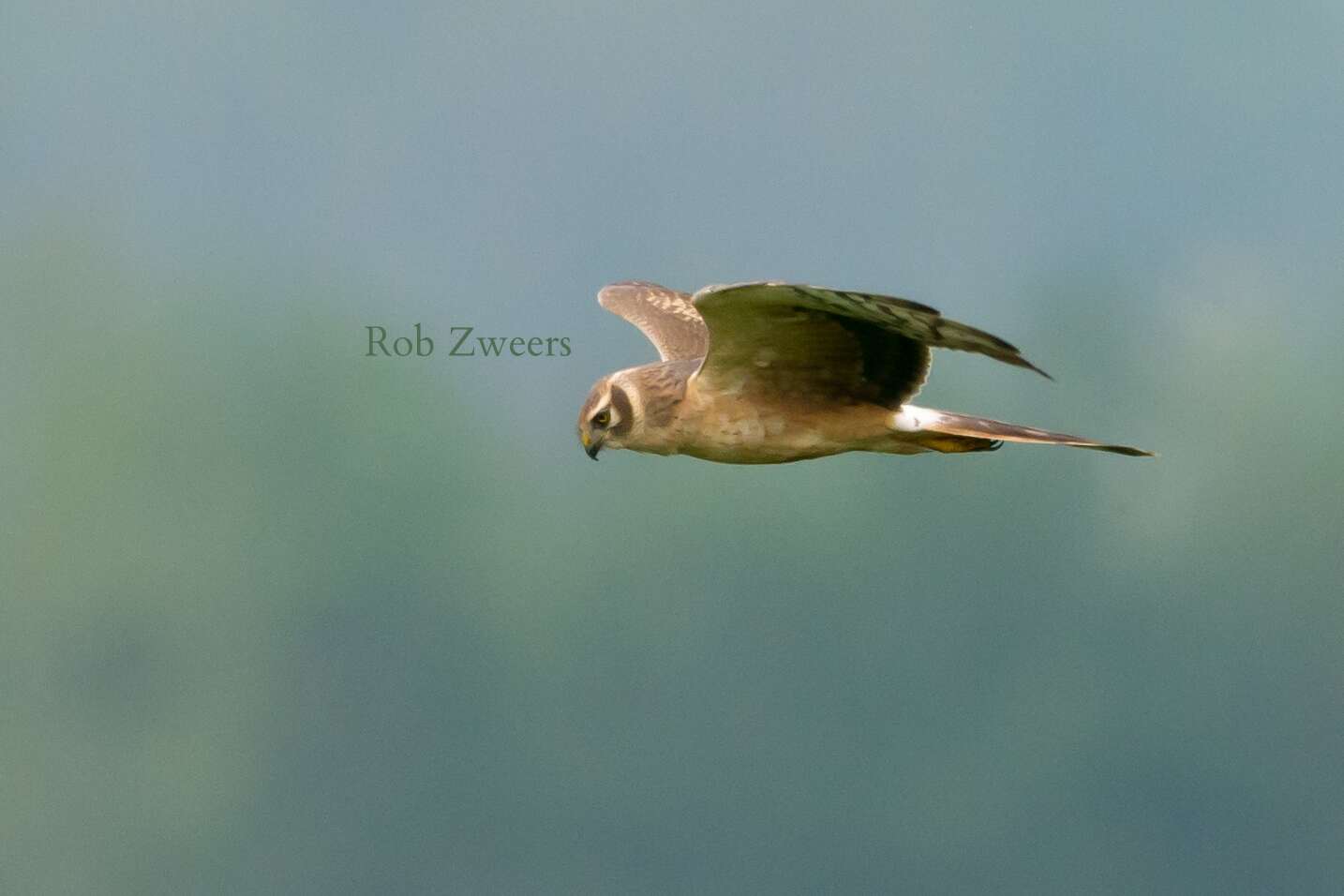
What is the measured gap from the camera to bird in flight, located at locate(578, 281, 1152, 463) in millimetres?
6680

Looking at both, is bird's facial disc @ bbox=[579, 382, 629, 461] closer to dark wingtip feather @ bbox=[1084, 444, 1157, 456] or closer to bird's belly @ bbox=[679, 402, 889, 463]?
bird's belly @ bbox=[679, 402, 889, 463]

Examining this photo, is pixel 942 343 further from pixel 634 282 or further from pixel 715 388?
pixel 634 282

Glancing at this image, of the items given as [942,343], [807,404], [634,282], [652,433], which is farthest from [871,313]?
[634,282]

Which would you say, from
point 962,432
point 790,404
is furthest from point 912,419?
point 790,404

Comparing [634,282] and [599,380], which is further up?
[634,282]

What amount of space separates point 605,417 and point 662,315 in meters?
1.99

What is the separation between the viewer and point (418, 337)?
8953 millimetres

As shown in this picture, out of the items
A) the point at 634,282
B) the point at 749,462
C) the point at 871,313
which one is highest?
the point at 634,282

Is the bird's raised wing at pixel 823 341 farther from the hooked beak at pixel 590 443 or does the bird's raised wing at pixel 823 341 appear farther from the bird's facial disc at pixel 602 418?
the hooked beak at pixel 590 443

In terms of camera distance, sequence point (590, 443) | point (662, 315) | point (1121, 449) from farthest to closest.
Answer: point (662, 315) < point (590, 443) < point (1121, 449)

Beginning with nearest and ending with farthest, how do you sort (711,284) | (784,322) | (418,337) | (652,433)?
(711,284)
(784,322)
(652,433)
(418,337)

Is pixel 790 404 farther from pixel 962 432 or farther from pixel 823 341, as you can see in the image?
pixel 962 432

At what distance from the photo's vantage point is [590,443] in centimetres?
698

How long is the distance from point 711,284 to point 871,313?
2.08ft
